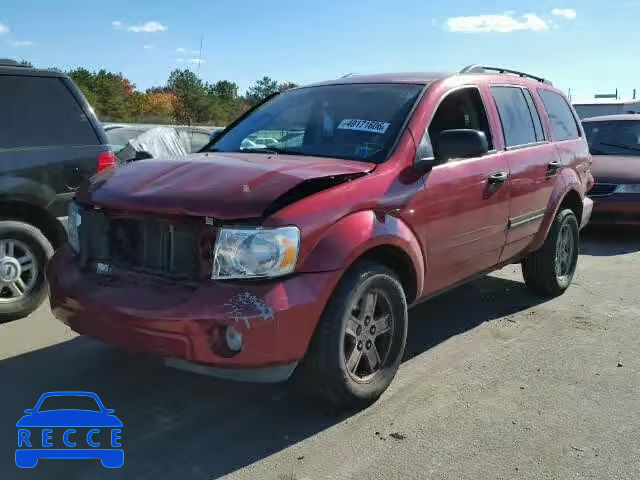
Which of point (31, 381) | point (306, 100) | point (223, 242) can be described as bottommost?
point (31, 381)

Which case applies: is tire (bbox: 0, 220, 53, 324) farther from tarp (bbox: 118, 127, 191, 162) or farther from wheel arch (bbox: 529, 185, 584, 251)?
tarp (bbox: 118, 127, 191, 162)

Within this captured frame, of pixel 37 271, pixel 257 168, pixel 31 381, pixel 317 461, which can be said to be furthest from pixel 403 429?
pixel 37 271

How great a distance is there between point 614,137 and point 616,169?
129 centimetres

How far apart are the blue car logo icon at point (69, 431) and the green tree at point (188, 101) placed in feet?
48.3

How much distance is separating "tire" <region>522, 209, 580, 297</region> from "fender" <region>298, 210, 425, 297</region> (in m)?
2.37

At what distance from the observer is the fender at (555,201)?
17.9 ft

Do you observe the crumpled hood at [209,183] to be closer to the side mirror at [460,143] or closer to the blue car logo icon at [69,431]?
the side mirror at [460,143]

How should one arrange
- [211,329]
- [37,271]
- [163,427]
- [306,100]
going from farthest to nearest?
[37,271], [306,100], [163,427], [211,329]

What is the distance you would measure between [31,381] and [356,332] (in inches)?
81.4

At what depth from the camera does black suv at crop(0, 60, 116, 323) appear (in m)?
5.02

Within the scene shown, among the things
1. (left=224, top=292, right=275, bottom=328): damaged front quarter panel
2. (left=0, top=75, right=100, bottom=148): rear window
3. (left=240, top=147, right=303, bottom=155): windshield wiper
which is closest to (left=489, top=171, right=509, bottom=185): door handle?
(left=240, top=147, right=303, bottom=155): windshield wiper

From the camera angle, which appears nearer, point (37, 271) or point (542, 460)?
point (542, 460)

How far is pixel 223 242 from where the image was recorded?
3055mm

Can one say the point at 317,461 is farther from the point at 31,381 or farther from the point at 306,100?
the point at 306,100
